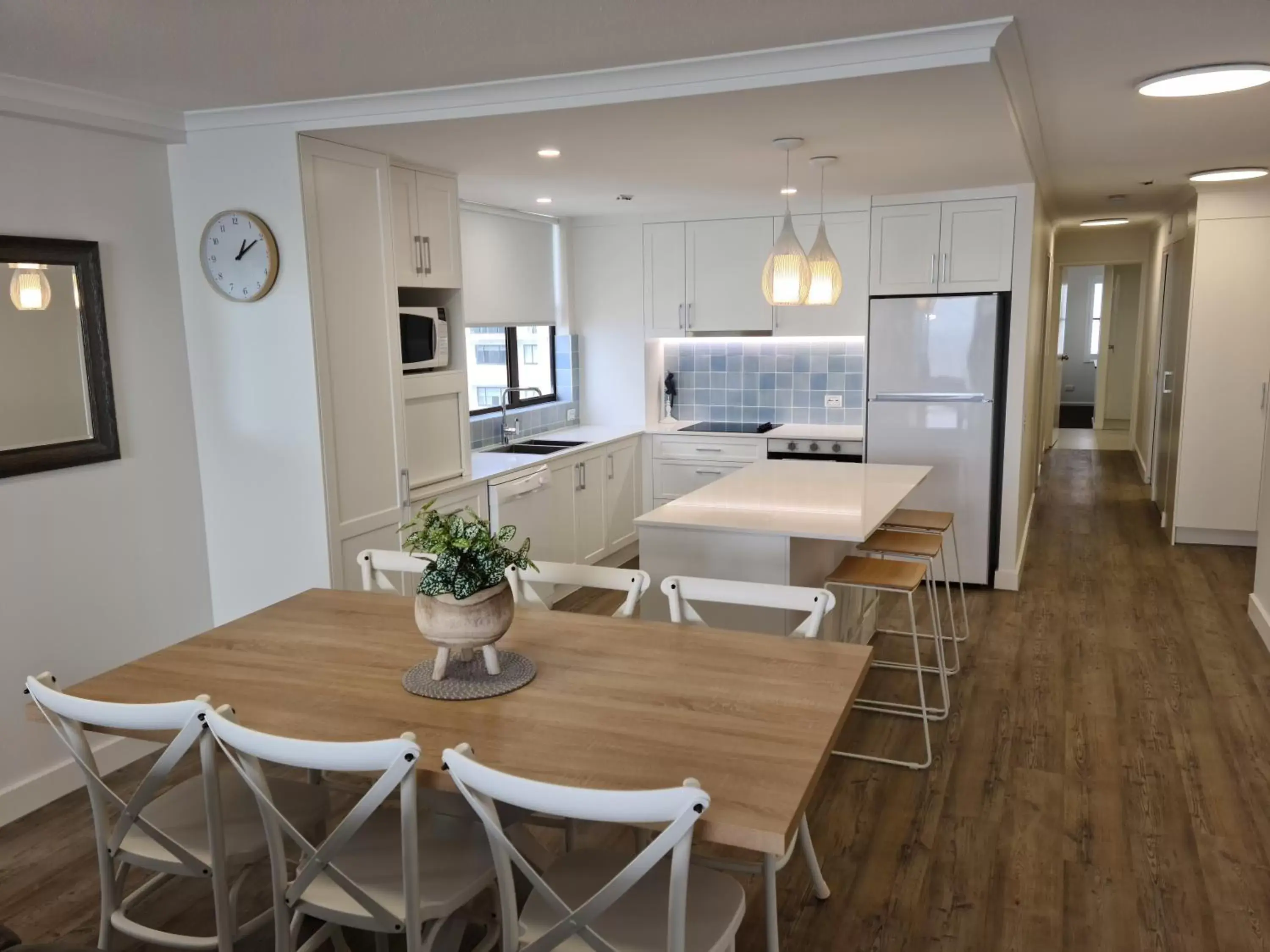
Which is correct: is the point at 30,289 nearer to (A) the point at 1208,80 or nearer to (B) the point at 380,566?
(B) the point at 380,566

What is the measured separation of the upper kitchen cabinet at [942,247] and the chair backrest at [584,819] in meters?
4.45

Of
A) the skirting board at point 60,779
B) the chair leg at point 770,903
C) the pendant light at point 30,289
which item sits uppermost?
the pendant light at point 30,289

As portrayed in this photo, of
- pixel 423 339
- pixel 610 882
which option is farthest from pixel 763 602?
pixel 423 339

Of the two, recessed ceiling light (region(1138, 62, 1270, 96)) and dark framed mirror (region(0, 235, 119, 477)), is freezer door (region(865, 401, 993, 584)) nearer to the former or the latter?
recessed ceiling light (region(1138, 62, 1270, 96))

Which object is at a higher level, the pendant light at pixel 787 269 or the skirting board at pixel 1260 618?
the pendant light at pixel 787 269

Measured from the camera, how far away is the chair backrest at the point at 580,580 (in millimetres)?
2738

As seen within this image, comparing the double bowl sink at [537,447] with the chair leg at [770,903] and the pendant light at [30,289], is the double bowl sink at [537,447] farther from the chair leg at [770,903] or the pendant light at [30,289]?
the chair leg at [770,903]

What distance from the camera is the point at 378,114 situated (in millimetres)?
3279

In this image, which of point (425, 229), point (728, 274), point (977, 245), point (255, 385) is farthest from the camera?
point (728, 274)

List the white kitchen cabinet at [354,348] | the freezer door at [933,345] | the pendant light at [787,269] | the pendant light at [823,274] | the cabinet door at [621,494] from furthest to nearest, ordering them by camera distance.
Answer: the cabinet door at [621,494] < the freezer door at [933,345] < the pendant light at [823,274] < the pendant light at [787,269] < the white kitchen cabinet at [354,348]

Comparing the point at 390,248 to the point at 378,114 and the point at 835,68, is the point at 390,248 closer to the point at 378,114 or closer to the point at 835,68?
the point at 378,114

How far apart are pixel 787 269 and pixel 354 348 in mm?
1713

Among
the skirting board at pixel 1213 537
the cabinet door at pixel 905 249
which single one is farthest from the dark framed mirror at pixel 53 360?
the skirting board at pixel 1213 537

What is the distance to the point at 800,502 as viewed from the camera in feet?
12.6
